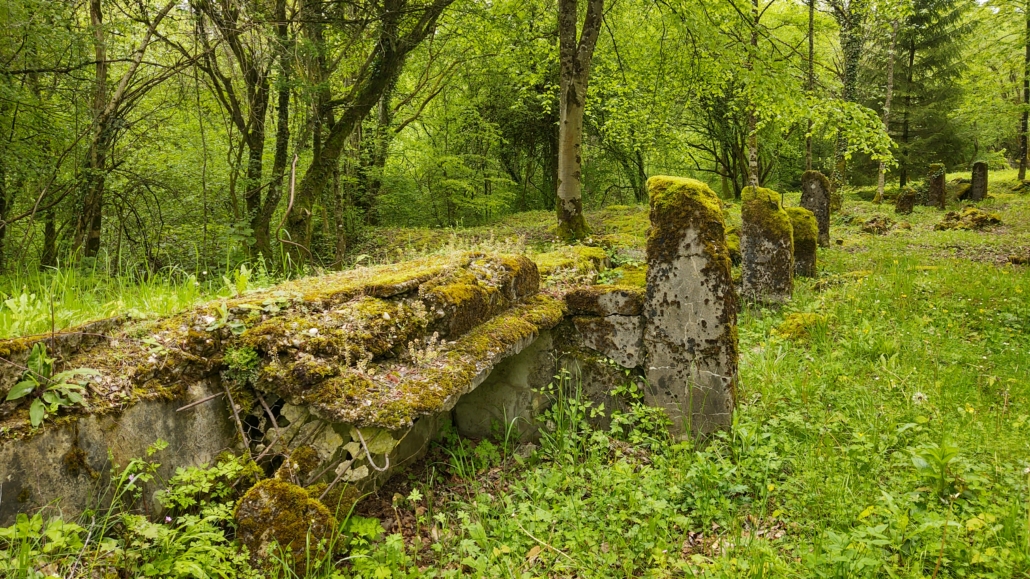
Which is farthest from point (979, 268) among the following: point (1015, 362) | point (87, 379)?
point (87, 379)

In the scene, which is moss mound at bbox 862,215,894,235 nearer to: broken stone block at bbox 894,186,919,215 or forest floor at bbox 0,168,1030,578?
broken stone block at bbox 894,186,919,215

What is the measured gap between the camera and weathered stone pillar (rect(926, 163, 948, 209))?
16.4m

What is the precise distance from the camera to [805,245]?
28.6 feet

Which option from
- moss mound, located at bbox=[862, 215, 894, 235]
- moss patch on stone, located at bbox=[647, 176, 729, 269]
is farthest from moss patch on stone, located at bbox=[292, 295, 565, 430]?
moss mound, located at bbox=[862, 215, 894, 235]

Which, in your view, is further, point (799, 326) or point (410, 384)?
point (799, 326)

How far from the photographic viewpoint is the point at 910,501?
272 centimetres

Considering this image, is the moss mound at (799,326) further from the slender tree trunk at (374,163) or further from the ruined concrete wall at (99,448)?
the slender tree trunk at (374,163)

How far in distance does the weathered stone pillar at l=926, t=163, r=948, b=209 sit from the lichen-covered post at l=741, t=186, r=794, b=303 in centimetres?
1354

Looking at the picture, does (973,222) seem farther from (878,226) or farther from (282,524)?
(282,524)

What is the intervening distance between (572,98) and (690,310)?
563 centimetres

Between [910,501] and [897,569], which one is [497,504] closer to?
[897,569]

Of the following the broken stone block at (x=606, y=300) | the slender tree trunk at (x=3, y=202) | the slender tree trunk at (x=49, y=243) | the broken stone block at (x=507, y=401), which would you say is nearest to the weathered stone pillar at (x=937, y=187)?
the broken stone block at (x=606, y=300)

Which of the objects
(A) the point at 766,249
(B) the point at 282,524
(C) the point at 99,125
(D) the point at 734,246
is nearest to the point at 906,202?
(D) the point at 734,246

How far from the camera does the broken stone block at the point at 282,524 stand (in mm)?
2215
